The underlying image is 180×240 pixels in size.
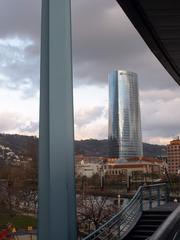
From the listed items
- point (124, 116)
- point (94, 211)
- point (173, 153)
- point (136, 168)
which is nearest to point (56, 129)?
point (94, 211)

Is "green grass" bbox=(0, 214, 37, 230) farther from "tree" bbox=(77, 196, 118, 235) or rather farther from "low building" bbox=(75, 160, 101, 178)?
"low building" bbox=(75, 160, 101, 178)

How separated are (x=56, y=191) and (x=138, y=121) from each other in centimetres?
8396

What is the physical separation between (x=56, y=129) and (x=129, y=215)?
952 cm

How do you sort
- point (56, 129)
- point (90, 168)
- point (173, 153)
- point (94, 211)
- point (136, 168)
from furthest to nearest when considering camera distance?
point (173, 153) → point (136, 168) → point (90, 168) → point (94, 211) → point (56, 129)

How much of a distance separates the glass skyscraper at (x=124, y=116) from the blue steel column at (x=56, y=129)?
63975mm

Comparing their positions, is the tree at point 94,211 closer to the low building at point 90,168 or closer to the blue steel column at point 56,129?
the low building at point 90,168

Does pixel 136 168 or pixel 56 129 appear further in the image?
pixel 136 168

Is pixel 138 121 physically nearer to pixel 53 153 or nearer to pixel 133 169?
pixel 133 169

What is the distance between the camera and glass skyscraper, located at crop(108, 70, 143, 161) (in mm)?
75519

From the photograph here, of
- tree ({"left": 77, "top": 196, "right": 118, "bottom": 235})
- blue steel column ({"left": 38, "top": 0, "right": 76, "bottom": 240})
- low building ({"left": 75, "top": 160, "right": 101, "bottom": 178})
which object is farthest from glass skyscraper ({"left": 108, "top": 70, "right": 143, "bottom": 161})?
blue steel column ({"left": 38, "top": 0, "right": 76, "bottom": 240})

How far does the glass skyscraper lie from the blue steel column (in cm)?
6397

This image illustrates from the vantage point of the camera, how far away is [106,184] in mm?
→ 48562

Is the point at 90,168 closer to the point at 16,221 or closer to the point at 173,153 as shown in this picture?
the point at 16,221

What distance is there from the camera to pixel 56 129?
349cm
